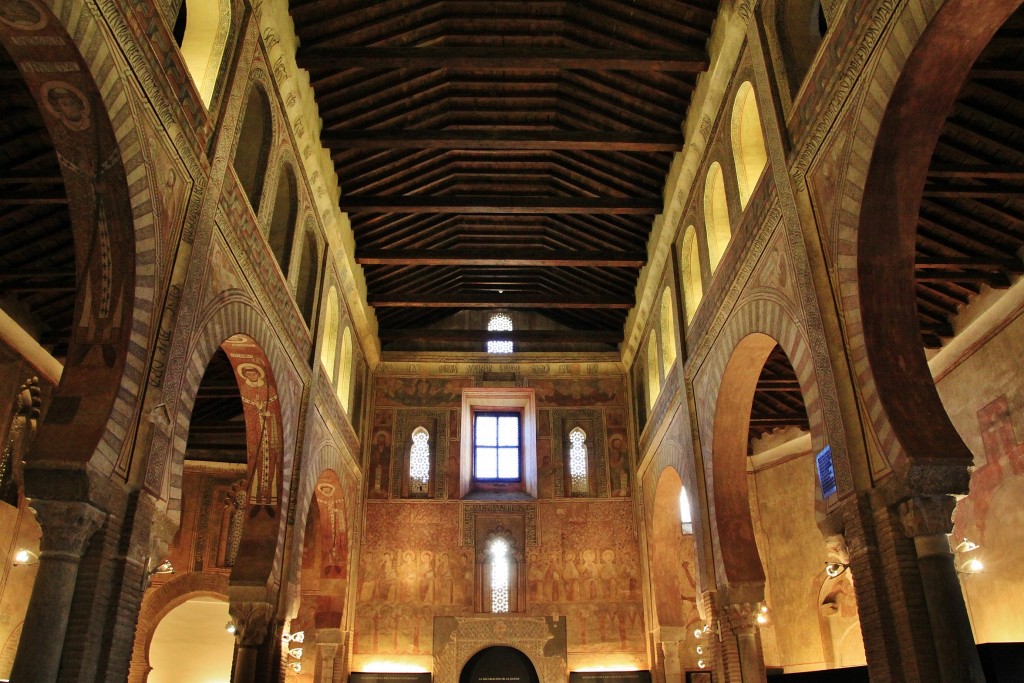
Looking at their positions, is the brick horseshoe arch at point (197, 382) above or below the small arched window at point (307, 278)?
below

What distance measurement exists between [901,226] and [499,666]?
13581 millimetres

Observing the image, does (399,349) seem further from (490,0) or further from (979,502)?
(979,502)

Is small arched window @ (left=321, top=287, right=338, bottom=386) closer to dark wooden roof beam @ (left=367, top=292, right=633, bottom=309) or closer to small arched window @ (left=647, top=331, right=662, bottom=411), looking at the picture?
dark wooden roof beam @ (left=367, top=292, right=633, bottom=309)

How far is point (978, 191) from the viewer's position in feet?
35.3

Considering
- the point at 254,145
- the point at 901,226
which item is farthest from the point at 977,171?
the point at 254,145

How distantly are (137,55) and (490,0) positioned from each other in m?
6.25

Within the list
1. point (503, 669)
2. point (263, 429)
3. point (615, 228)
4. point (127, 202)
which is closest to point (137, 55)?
point (127, 202)

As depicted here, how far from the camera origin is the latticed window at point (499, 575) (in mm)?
18202

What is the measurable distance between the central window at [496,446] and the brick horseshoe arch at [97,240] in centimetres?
1301

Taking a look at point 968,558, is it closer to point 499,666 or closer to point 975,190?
point 975,190

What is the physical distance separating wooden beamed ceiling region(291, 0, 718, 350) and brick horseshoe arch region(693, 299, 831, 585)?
3.88m

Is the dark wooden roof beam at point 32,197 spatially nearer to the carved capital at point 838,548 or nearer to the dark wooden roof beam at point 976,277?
the carved capital at point 838,548

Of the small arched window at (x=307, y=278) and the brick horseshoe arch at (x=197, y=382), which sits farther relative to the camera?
the small arched window at (x=307, y=278)

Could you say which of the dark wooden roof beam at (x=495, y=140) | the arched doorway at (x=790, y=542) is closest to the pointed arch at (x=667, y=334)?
the arched doorway at (x=790, y=542)
